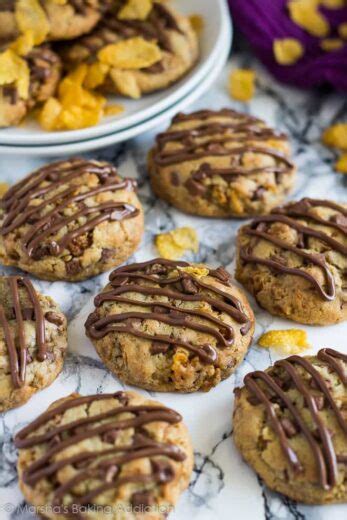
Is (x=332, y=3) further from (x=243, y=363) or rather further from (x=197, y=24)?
(x=243, y=363)

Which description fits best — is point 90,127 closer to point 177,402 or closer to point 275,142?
point 275,142

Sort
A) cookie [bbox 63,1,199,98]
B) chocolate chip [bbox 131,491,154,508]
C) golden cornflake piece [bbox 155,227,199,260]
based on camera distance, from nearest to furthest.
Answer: chocolate chip [bbox 131,491,154,508], golden cornflake piece [bbox 155,227,199,260], cookie [bbox 63,1,199,98]

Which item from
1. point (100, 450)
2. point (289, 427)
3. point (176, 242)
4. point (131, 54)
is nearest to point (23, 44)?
point (131, 54)

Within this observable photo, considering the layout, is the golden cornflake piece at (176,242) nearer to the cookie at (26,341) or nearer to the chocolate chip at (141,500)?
the cookie at (26,341)

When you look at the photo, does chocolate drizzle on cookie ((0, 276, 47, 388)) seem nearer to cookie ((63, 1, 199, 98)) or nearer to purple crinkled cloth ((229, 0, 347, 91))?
cookie ((63, 1, 199, 98))

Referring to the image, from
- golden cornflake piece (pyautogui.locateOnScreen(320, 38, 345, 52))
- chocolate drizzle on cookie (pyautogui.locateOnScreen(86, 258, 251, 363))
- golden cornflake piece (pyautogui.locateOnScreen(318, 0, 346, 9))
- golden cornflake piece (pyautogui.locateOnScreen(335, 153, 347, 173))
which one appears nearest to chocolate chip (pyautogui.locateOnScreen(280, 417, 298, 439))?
chocolate drizzle on cookie (pyautogui.locateOnScreen(86, 258, 251, 363))

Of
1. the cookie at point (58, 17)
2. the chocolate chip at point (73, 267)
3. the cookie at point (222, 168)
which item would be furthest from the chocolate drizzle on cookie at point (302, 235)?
the cookie at point (58, 17)
